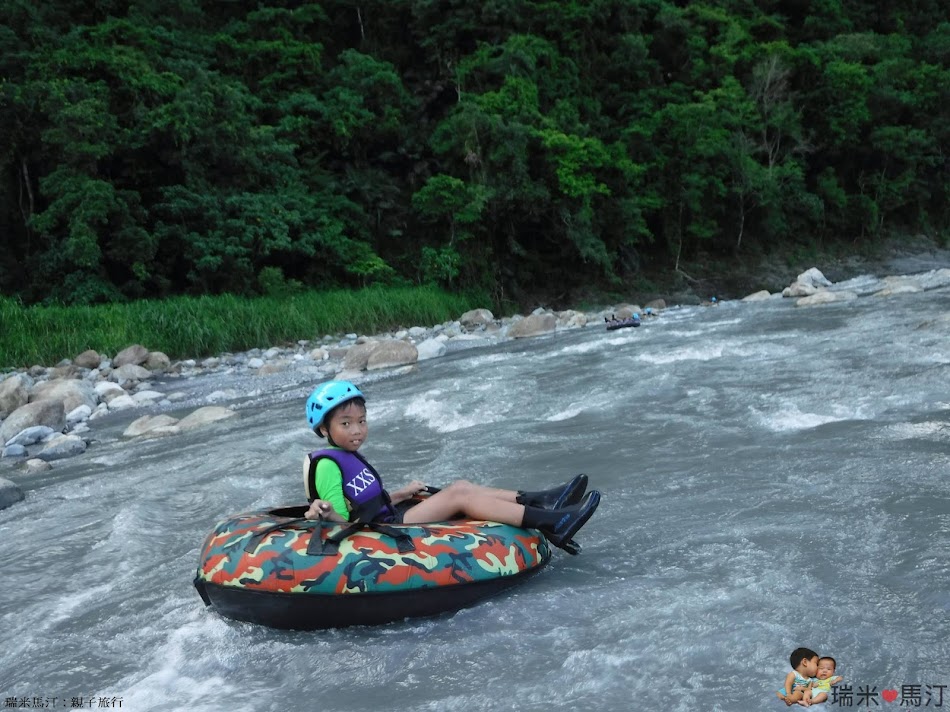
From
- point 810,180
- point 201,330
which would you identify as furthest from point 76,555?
point 810,180

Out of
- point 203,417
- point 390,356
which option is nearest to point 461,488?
point 203,417

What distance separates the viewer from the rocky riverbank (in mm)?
8078

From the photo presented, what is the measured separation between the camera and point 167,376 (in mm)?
12531

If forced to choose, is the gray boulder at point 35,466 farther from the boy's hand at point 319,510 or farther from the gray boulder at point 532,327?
the gray boulder at point 532,327

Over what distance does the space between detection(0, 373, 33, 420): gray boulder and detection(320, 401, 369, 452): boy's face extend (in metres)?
7.82

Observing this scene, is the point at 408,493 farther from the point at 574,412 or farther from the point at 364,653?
the point at 574,412

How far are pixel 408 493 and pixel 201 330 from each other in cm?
1183

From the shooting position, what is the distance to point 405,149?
78.2 ft

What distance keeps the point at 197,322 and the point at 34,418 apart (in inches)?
246

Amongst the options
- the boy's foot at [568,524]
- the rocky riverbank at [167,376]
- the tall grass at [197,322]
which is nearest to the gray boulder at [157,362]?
the rocky riverbank at [167,376]

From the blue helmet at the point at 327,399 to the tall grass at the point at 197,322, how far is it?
1121cm

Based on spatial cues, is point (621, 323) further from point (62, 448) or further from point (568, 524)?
point (568, 524)

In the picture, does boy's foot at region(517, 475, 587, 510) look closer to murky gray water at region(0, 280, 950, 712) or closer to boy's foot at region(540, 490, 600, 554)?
boy's foot at region(540, 490, 600, 554)

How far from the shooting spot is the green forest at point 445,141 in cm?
1677
